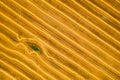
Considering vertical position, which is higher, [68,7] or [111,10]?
[111,10]

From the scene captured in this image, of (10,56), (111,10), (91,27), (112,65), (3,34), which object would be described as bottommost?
(10,56)

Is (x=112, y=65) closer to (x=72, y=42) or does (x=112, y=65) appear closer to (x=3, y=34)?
(x=72, y=42)

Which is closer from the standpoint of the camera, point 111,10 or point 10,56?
point 10,56

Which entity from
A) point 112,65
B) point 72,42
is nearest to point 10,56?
point 72,42

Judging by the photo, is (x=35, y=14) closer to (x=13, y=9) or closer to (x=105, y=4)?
(x=13, y=9)

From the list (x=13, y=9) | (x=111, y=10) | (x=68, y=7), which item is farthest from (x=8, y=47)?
(x=111, y=10)

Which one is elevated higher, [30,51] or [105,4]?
[105,4]
